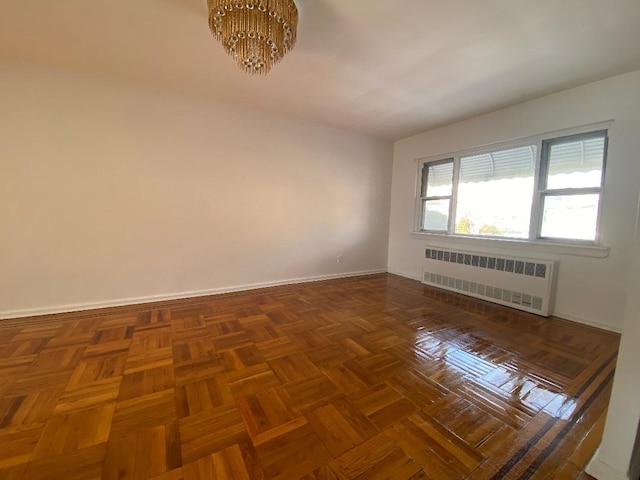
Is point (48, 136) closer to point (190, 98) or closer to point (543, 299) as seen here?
point (190, 98)

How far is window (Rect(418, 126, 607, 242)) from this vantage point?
101 inches

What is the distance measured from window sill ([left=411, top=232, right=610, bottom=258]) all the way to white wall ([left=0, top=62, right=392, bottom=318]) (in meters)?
1.69

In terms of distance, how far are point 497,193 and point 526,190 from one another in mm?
323

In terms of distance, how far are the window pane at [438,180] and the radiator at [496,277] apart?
0.98 metres

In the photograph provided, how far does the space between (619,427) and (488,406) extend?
53 cm

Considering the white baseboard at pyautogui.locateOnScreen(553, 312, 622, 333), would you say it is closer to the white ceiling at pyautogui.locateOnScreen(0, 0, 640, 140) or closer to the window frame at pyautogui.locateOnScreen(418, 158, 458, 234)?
the window frame at pyautogui.locateOnScreen(418, 158, 458, 234)

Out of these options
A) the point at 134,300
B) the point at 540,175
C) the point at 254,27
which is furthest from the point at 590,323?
the point at 134,300

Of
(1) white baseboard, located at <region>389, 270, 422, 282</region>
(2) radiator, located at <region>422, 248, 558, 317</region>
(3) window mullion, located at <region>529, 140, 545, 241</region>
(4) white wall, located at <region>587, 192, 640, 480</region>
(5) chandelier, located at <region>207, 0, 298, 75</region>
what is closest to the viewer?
(4) white wall, located at <region>587, 192, 640, 480</region>

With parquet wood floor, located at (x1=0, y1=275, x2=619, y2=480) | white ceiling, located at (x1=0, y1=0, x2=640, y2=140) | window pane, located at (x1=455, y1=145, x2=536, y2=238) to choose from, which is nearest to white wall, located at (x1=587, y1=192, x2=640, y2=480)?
parquet wood floor, located at (x1=0, y1=275, x2=619, y2=480)

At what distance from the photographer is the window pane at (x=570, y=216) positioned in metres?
2.55

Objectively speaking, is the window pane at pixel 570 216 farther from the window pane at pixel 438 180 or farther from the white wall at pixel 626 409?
the white wall at pixel 626 409

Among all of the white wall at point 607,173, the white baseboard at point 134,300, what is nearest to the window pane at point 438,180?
the white wall at point 607,173

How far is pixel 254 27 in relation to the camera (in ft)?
5.01

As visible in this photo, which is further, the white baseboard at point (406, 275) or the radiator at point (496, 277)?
the white baseboard at point (406, 275)
